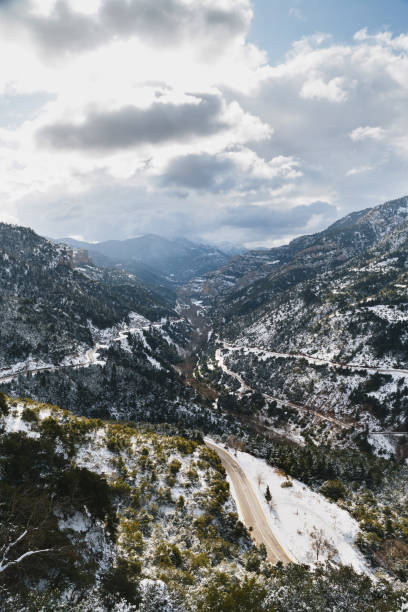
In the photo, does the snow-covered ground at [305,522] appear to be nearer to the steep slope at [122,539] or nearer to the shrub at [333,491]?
the shrub at [333,491]

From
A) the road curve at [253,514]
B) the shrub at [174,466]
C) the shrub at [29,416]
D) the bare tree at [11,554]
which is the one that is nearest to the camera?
the bare tree at [11,554]

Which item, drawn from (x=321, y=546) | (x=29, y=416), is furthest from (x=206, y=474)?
(x=29, y=416)

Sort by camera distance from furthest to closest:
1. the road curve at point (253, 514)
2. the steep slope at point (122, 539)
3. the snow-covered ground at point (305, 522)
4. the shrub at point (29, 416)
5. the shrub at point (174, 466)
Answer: the shrub at point (174, 466) → the road curve at point (253, 514) → the snow-covered ground at point (305, 522) → the shrub at point (29, 416) → the steep slope at point (122, 539)

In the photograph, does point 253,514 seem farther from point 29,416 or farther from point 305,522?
point 29,416

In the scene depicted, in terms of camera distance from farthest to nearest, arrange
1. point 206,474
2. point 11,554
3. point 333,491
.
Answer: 1. point 333,491
2. point 206,474
3. point 11,554

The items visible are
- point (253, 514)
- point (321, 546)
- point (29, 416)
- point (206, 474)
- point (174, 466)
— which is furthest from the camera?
point (206, 474)

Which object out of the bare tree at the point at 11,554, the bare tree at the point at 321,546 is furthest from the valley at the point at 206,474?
the bare tree at the point at 11,554

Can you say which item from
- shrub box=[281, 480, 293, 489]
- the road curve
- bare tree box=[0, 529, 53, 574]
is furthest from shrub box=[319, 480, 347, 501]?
bare tree box=[0, 529, 53, 574]

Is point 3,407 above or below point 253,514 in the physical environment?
above
